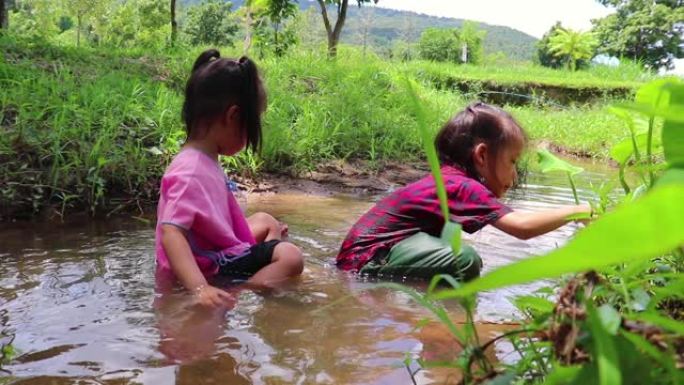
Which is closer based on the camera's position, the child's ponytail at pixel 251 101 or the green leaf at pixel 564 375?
the green leaf at pixel 564 375

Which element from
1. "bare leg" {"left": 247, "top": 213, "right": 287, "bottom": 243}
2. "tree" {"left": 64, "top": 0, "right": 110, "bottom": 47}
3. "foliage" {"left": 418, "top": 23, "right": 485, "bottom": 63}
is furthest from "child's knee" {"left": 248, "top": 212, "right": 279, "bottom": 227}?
"foliage" {"left": 418, "top": 23, "right": 485, "bottom": 63}

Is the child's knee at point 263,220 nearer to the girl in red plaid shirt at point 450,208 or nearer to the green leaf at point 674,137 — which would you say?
the girl in red plaid shirt at point 450,208

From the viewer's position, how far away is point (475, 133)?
2480mm

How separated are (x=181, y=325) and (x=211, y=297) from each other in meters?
0.17

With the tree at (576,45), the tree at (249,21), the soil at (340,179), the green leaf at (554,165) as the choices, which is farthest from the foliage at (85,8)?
the green leaf at (554,165)

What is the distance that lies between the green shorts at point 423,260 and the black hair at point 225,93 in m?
0.70

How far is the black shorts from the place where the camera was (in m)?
2.37

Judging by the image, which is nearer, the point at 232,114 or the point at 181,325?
the point at 181,325

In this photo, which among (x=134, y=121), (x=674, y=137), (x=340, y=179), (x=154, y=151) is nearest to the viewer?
(x=674, y=137)

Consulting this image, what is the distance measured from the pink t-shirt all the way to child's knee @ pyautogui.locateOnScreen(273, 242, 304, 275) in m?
0.16

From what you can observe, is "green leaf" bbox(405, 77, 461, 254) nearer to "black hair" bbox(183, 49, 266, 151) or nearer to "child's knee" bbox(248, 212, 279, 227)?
"black hair" bbox(183, 49, 266, 151)

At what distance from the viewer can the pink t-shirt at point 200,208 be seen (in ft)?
7.29

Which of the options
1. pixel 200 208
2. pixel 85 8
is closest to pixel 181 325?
pixel 200 208

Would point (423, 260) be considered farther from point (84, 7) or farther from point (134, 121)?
point (84, 7)
